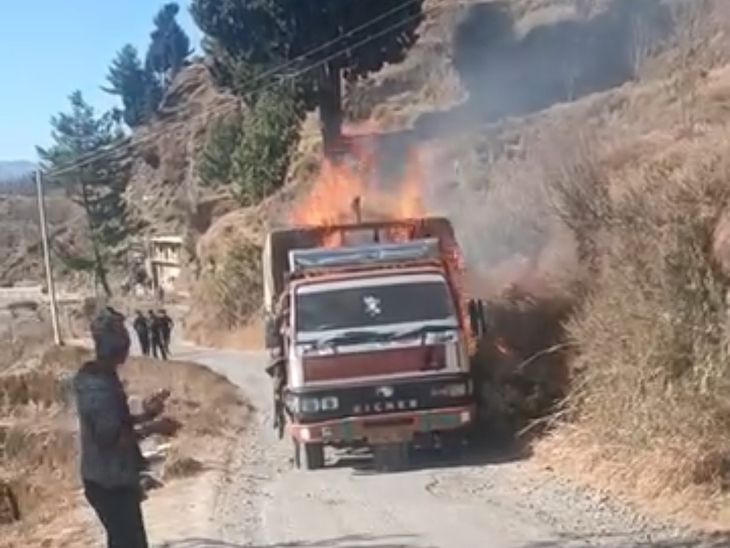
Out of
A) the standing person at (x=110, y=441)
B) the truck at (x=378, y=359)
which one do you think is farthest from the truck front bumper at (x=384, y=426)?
the standing person at (x=110, y=441)

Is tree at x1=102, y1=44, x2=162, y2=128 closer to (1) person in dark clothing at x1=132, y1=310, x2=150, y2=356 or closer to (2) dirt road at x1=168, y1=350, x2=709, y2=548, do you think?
(1) person in dark clothing at x1=132, y1=310, x2=150, y2=356

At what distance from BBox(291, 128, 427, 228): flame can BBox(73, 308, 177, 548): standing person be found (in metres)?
13.2

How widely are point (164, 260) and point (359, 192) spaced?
2055 inches

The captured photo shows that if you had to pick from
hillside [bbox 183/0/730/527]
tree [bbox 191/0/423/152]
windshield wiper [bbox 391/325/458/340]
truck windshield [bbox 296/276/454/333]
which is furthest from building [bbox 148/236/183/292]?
windshield wiper [bbox 391/325/458/340]

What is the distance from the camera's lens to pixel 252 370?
35.5m

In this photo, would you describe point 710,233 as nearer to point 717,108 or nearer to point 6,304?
point 717,108

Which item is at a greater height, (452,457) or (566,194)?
(566,194)

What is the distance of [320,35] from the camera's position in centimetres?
4491

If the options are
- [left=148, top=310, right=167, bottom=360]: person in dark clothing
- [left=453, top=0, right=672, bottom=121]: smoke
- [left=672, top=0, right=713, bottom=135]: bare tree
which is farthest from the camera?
[left=453, top=0, right=672, bottom=121]: smoke

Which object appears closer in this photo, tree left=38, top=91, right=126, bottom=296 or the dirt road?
the dirt road

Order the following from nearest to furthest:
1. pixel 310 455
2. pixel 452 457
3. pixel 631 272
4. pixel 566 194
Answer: pixel 631 272 → pixel 566 194 → pixel 310 455 → pixel 452 457

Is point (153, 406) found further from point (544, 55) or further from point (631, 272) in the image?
point (544, 55)

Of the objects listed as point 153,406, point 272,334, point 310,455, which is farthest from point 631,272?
point 153,406

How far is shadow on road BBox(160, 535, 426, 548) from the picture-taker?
1116cm
